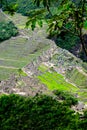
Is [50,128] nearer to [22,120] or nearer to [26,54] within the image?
[22,120]

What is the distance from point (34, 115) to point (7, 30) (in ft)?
112

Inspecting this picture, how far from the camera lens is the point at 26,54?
4616 cm

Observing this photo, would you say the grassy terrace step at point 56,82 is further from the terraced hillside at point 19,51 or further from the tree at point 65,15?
the tree at point 65,15

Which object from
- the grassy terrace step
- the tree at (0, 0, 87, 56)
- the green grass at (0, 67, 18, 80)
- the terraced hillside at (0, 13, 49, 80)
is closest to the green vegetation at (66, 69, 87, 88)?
the grassy terrace step

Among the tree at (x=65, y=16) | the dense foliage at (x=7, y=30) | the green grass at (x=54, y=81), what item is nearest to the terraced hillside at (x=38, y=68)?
the green grass at (x=54, y=81)

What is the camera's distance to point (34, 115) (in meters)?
20.4

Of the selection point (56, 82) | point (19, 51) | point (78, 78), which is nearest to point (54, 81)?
point (56, 82)

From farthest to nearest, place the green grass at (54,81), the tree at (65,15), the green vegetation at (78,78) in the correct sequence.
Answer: the green vegetation at (78,78) < the green grass at (54,81) < the tree at (65,15)

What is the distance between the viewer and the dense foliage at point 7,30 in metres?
51.7

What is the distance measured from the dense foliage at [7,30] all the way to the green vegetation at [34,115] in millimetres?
31132

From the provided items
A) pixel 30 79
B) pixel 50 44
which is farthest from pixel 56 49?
pixel 30 79

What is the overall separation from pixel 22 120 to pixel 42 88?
16438mm

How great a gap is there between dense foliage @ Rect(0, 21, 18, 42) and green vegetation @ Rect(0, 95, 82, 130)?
31.1m

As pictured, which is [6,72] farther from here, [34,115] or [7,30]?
[34,115]
